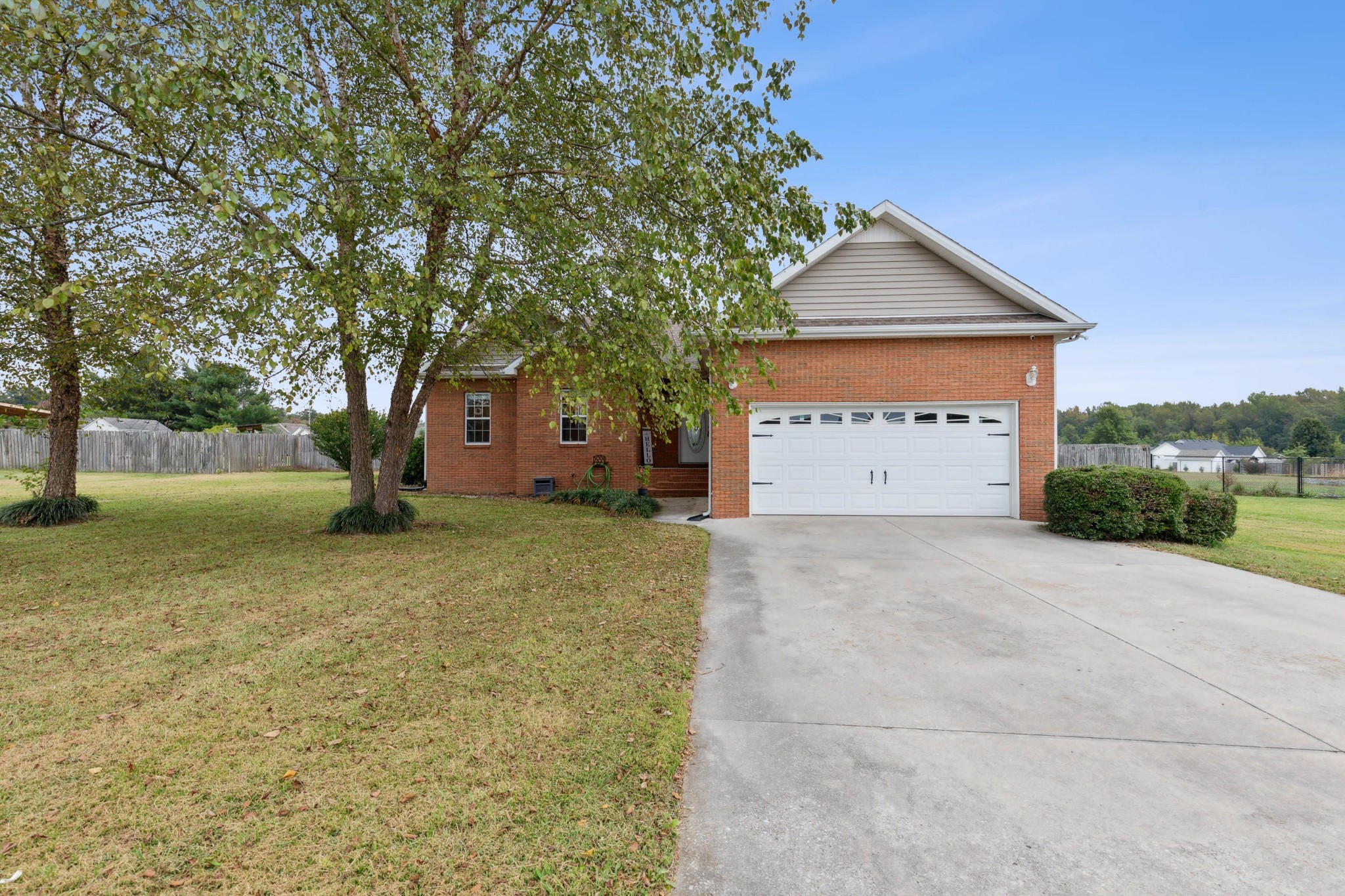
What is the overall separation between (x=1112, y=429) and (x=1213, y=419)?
35544 mm

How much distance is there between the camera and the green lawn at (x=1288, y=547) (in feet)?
24.0

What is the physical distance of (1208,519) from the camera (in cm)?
907

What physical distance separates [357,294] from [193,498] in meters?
11.9

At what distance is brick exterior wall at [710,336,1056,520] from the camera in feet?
37.1

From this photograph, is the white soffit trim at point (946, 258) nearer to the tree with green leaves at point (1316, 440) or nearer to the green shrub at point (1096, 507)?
the green shrub at point (1096, 507)

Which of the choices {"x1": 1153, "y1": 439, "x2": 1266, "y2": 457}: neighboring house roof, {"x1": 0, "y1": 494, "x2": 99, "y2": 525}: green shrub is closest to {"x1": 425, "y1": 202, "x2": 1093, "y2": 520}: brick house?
{"x1": 0, "y1": 494, "x2": 99, "y2": 525}: green shrub

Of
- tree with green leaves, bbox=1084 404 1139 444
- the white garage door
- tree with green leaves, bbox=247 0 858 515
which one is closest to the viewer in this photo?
tree with green leaves, bbox=247 0 858 515

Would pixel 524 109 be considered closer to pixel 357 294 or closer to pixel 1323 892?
pixel 357 294

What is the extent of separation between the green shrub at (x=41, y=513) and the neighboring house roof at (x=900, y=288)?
520 inches

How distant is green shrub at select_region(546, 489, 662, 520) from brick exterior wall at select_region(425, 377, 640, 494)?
137cm

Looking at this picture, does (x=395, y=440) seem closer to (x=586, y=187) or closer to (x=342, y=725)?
(x=586, y=187)

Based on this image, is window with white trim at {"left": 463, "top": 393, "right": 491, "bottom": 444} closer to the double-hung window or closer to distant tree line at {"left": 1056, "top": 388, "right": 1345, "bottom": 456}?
the double-hung window

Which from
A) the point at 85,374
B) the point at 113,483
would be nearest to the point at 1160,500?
the point at 85,374

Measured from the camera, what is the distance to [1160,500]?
9203mm
